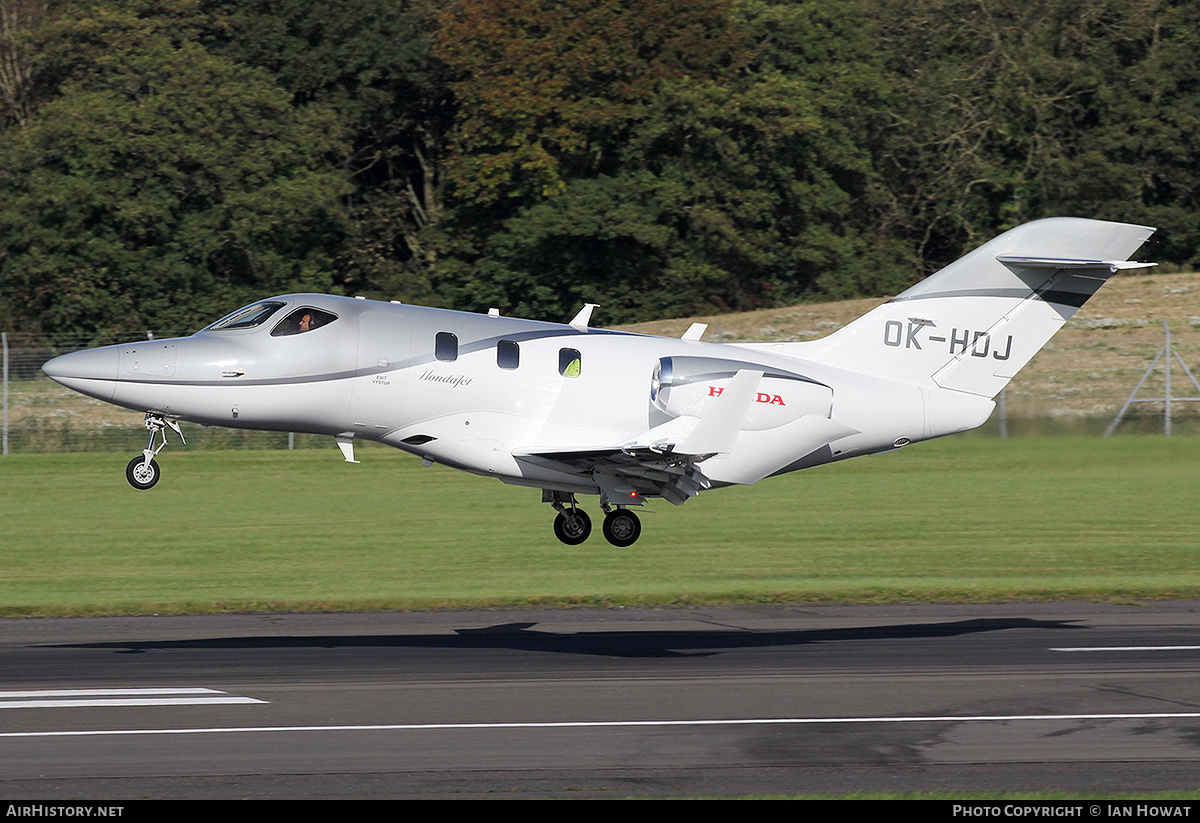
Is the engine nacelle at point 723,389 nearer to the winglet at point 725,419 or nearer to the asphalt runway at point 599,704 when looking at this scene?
the winglet at point 725,419

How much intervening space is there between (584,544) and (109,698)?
61.2 feet

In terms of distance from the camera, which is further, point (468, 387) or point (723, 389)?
point (468, 387)

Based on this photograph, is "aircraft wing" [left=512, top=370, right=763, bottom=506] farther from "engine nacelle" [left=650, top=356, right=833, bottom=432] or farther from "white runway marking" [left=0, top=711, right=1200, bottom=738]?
"white runway marking" [left=0, top=711, right=1200, bottom=738]

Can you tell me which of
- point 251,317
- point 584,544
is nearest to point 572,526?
point 251,317

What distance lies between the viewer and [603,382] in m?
23.0

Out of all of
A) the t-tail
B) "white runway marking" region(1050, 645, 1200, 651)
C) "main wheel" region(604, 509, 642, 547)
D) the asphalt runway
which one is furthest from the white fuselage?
"white runway marking" region(1050, 645, 1200, 651)

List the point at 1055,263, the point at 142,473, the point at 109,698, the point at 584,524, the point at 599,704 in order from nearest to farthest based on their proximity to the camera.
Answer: the point at 599,704
the point at 109,698
the point at 142,473
the point at 584,524
the point at 1055,263

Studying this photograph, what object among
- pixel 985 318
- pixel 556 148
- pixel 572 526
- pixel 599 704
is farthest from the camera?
pixel 556 148

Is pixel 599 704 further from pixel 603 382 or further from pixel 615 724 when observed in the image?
pixel 603 382

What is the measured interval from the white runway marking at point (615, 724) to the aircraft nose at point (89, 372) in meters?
Answer: 5.17

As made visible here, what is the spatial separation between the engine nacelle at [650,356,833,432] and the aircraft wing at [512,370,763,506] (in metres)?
0.37

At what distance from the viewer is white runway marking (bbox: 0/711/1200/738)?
1866 cm

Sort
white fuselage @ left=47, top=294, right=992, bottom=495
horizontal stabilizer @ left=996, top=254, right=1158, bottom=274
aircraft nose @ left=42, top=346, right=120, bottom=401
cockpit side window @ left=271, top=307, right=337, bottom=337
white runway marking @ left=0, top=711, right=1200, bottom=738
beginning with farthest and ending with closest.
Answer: horizontal stabilizer @ left=996, top=254, right=1158, bottom=274 < cockpit side window @ left=271, top=307, right=337, bottom=337 < white fuselage @ left=47, top=294, right=992, bottom=495 < aircraft nose @ left=42, top=346, right=120, bottom=401 < white runway marking @ left=0, top=711, right=1200, bottom=738

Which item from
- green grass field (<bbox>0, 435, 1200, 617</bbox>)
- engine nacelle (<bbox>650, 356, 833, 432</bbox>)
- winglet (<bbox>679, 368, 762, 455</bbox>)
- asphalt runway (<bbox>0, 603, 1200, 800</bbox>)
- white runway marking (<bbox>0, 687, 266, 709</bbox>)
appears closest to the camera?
asphalt runway (<bbox>0, 603, 1200, 800</bbox>)
